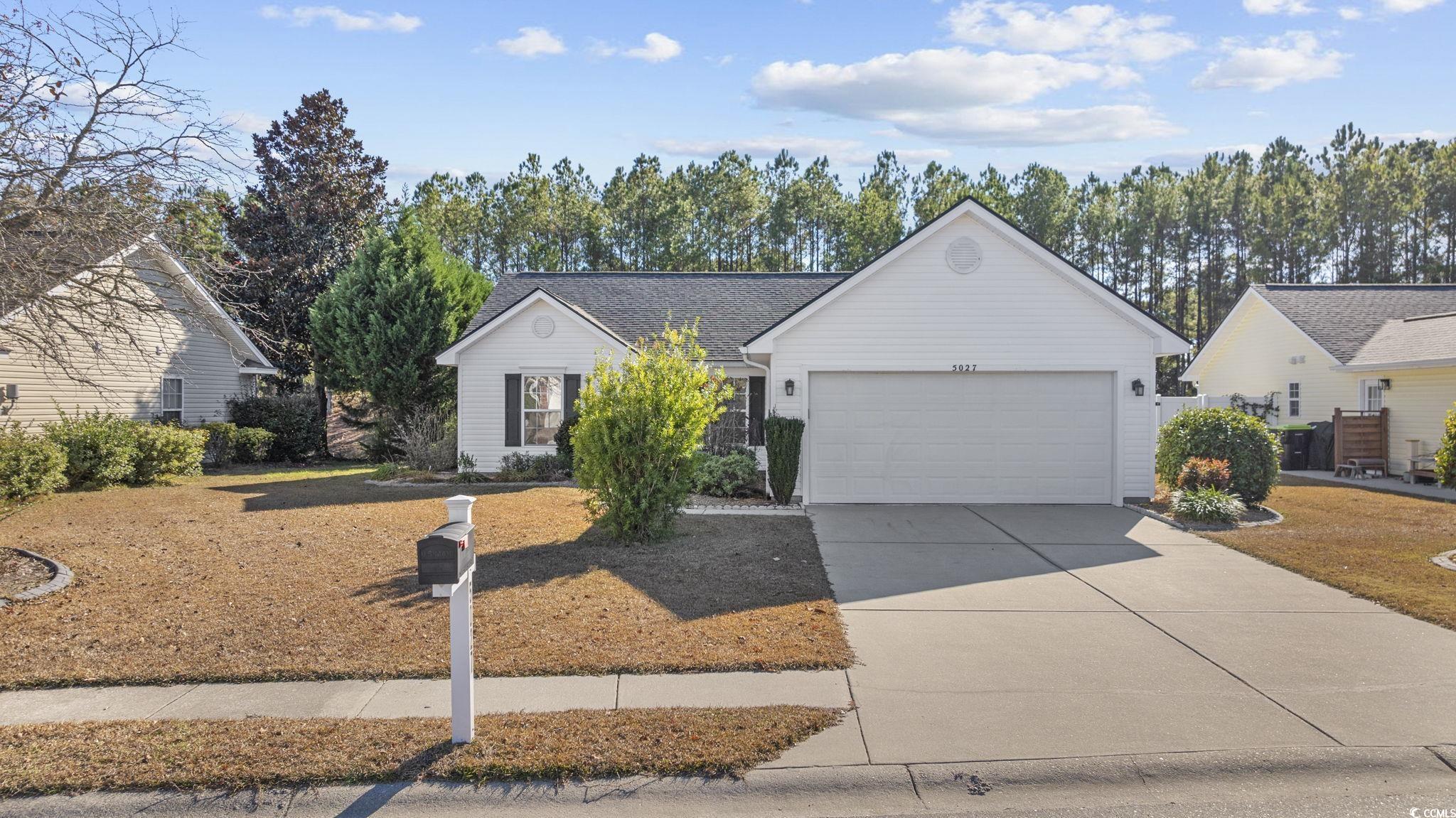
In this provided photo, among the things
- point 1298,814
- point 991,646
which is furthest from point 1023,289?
point 1298,814

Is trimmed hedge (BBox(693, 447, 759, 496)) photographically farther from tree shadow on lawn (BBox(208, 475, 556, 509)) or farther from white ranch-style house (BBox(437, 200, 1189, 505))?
tree shadow on lawn (BBox(208, 475, 556, 509))

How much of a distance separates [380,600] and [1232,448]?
12576mm

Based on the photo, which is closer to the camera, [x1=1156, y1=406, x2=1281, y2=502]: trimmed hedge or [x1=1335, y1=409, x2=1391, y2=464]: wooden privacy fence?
[x1=1156, y1=406, x2=1281, y2=502]: trimmed hedge

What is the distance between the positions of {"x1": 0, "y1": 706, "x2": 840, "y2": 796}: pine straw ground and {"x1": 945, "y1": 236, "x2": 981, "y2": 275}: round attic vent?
10541 millimetres

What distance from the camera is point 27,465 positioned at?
45.2ft

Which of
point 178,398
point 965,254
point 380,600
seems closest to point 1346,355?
point 965,254

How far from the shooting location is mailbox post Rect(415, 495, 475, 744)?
465cm

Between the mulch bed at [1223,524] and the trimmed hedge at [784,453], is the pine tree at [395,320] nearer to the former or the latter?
the trimmed hedge at [784,453]

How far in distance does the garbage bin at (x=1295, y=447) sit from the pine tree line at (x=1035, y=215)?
22455 millimetres

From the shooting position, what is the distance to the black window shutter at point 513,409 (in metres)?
18.6

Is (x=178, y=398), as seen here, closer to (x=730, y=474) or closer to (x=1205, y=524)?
(x=730, y=474)

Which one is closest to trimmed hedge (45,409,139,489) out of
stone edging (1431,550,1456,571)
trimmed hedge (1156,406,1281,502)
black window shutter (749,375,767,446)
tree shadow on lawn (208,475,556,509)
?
tree shadow on lawn (208,475,556,509)

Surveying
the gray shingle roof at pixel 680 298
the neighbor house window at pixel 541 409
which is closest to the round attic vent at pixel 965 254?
the gray shingle roof at pixel 680 298

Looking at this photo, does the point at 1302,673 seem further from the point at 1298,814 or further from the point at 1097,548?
the point at 1097,548
